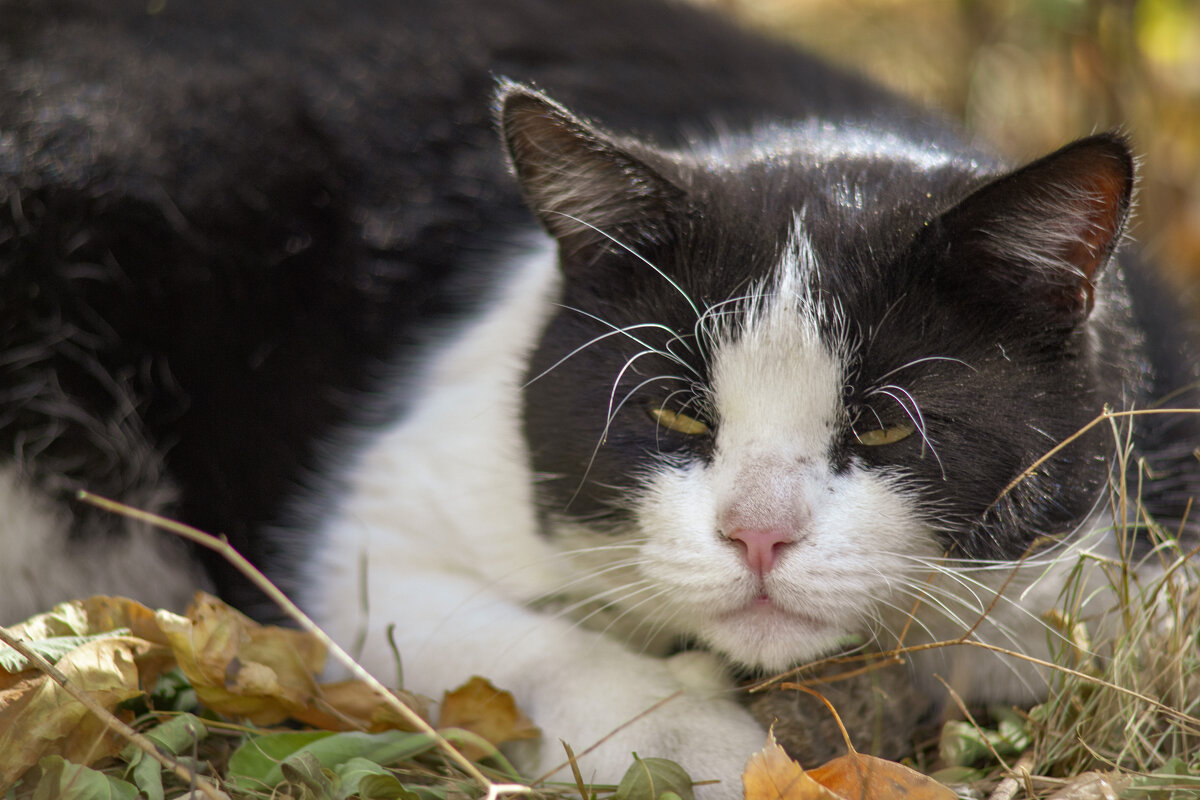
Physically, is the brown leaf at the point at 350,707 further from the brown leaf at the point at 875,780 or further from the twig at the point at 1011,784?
the twig at the point at 1011,784

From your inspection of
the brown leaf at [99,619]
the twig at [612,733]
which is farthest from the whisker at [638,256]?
the brown leaf at [99,619]

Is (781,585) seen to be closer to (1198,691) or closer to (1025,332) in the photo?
(1025,332)

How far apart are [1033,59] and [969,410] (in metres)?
2.27

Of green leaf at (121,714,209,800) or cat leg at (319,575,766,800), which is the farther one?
cat leg at (319,575,766,800)

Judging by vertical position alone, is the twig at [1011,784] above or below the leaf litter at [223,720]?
below

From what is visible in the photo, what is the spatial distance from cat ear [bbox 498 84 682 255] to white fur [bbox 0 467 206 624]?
877 millimetres

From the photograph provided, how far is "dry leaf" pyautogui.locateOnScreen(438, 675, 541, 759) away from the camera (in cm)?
139

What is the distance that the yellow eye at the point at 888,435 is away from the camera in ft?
4.07

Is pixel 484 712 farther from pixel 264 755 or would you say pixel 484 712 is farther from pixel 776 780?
pixel 776 780

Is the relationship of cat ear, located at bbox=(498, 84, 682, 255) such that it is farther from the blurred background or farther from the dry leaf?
the blurred background

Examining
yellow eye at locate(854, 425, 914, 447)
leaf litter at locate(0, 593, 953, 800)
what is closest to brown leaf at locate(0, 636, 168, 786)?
leaf litter at locate(0, 593, 953, 800)

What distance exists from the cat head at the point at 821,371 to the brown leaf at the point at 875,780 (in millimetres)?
137

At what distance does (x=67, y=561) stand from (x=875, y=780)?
1.28m

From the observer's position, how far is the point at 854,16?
369 cm
